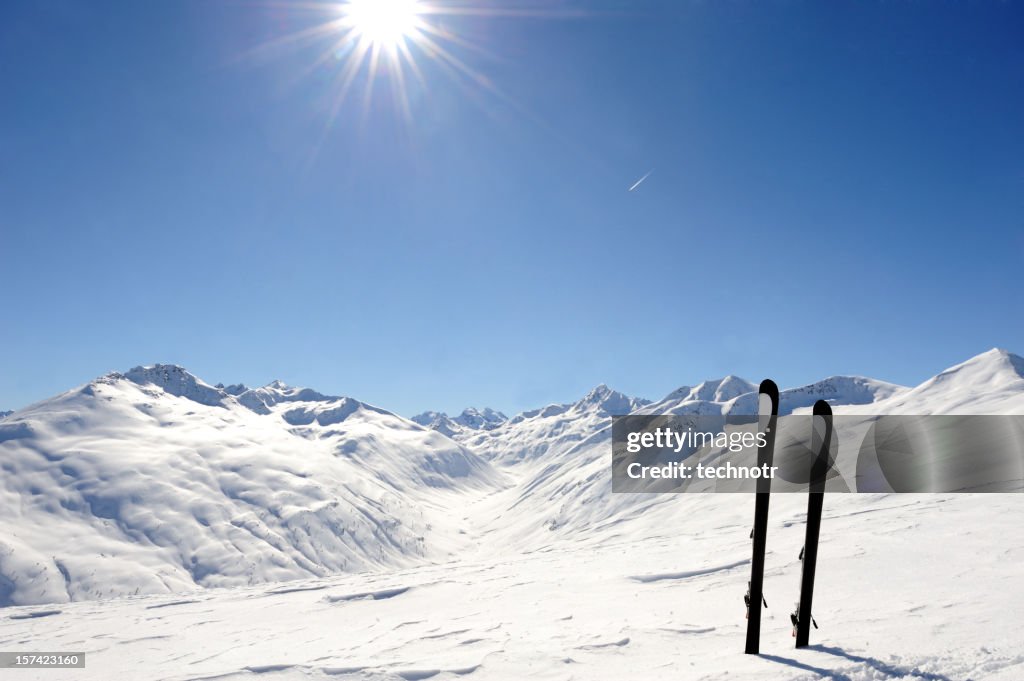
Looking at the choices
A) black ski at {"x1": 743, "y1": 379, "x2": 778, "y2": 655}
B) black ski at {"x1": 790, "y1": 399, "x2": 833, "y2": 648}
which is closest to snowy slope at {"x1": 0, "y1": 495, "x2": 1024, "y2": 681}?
black ski at {"x1": 743, "y1": 379, "x2": 778, "y2": 655}

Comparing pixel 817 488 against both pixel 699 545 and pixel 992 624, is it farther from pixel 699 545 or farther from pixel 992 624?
pixel 699 545

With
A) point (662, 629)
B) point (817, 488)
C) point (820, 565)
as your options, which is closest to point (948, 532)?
point (820, 565)

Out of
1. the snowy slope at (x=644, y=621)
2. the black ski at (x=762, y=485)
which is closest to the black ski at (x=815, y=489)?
the black ski at (x=762, y=485)

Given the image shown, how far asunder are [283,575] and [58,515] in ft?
256

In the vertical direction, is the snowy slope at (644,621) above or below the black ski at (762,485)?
below

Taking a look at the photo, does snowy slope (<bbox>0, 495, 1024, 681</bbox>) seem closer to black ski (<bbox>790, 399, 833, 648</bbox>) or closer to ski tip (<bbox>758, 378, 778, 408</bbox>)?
black ski (<bbox>790, 399, 833, 648</bbox>)

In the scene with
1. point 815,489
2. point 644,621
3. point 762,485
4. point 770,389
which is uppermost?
point 770,389

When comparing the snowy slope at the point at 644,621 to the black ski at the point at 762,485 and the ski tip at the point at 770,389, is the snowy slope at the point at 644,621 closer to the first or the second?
the black ski at the point at 762,485

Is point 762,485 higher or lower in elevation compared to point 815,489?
higher

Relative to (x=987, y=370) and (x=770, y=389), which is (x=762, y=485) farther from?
(x=987, y=370)

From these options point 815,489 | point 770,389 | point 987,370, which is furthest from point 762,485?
point 987,370

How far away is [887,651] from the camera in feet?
34.8

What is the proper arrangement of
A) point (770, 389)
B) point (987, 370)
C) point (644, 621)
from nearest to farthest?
point (770, 389)
point (644, 621)
point (987, 370)

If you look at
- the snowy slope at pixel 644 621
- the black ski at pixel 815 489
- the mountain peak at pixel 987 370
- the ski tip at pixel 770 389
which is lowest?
the snowy slope at pixel 644 621
